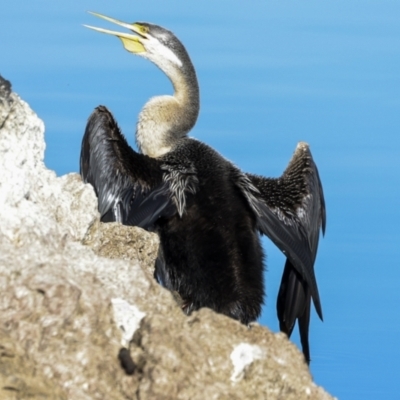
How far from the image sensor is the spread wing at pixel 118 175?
23.0ft

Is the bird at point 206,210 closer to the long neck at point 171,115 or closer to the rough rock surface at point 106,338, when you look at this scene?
the long neck at point 171,115

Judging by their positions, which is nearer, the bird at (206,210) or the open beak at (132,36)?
the bird at (206,210)

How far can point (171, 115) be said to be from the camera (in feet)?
27.3

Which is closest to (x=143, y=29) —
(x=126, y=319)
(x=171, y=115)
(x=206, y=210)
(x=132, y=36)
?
(x=132, y=36)

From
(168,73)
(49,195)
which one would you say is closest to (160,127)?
(168,73)

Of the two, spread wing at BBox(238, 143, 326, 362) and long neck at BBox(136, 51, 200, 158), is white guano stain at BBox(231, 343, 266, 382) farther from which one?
long neck at BBox(136, 51, 200, 158)

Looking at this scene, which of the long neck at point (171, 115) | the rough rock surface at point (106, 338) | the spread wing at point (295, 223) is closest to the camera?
the rough rock surface at point (106, 338)

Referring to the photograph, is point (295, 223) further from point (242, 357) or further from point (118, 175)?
point (242, 357)

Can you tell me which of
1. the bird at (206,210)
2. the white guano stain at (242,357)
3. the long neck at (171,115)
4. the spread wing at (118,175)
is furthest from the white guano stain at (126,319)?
the long neck at (171,115)

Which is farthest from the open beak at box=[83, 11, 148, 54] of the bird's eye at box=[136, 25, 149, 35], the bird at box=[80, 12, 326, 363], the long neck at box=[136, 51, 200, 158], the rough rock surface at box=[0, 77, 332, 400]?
the rough rock surface at box=[0, 77, 332, 400]

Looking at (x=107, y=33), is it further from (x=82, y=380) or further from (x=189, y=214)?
(x=82, y=380)

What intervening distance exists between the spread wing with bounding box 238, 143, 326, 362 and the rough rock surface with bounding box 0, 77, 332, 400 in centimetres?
376

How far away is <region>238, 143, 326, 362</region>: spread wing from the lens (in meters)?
7.30

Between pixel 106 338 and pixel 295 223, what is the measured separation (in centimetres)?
460
